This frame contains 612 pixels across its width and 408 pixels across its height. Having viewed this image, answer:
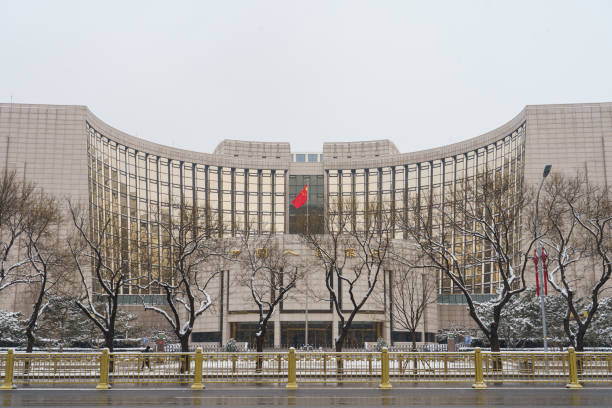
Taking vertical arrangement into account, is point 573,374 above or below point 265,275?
below

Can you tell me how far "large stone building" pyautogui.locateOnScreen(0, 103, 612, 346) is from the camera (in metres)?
64.2

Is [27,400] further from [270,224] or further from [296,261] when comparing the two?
[270,224]

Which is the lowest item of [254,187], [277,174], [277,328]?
[277,328]

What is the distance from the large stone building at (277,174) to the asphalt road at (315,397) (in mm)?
31080

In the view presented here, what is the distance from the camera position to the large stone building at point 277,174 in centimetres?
6425

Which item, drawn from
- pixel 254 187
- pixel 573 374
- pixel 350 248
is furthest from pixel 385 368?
pixel 254 187

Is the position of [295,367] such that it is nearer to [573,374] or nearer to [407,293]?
[573,374]

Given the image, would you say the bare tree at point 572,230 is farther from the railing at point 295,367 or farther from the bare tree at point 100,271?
the bare tree at point 100,271

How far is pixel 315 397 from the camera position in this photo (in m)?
18.8

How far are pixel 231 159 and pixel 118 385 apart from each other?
7168cm

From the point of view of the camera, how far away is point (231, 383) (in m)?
24.0

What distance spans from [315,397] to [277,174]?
255 ft

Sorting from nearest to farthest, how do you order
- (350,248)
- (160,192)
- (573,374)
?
(573,374) → (350,248) → (160,192)

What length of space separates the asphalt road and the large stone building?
102ft
